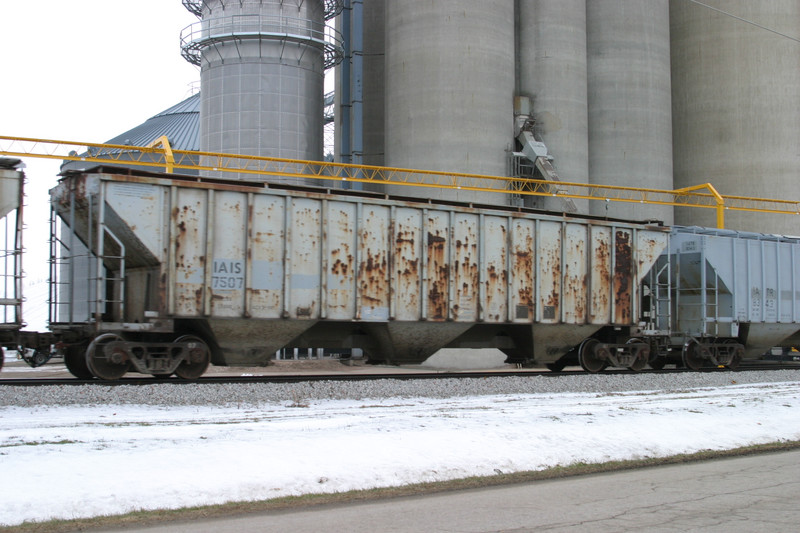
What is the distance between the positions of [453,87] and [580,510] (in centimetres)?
3433

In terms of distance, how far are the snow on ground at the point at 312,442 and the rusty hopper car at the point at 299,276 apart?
169 inches

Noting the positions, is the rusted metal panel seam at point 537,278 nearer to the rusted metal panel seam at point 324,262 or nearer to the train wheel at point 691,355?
the rusted metal panel seam at point 324,262

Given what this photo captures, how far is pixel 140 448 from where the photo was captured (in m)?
7.71

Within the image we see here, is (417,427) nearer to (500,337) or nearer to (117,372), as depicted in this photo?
(117,372)

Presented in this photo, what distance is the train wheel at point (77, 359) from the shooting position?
15.5 m

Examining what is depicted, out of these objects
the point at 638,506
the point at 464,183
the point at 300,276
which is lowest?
the point at 638,506

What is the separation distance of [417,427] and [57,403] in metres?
5.51

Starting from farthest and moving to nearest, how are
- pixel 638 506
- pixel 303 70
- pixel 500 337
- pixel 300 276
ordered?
pixel 303 70 < pixel 500 337 < pixel 300 276 < pixel 638 506

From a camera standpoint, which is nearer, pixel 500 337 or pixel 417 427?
pixel 417 427

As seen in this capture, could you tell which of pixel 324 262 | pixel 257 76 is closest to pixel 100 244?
pixel 324 262

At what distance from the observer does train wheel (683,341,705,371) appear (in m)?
22.3

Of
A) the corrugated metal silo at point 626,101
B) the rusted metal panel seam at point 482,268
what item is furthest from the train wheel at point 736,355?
the corrugated metal silo at point 626,101

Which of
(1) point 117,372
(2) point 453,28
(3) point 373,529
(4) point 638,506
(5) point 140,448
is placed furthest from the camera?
(2) point 453,28

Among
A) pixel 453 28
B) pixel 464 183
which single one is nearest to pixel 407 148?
pixel 464 183
